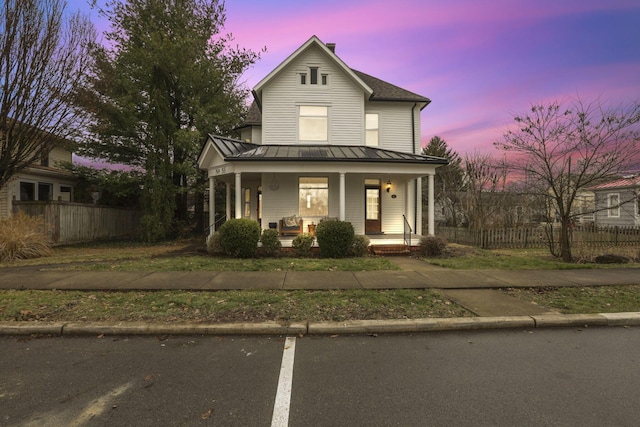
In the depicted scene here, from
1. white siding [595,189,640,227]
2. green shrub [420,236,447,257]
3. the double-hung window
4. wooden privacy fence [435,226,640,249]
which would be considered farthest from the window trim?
white siding [595,189,640,227]

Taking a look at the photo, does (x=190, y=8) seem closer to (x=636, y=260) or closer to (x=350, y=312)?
(x=350, y=312)

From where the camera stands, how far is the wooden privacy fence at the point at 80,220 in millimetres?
14438

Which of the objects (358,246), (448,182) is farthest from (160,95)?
(448,182)

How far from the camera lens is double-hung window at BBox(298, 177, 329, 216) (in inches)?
569

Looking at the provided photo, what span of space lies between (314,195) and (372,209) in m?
2.91

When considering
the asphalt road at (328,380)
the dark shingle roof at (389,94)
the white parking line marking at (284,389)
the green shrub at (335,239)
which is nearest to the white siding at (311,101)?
the dark shingle roof at (389,94)

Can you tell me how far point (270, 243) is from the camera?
36.7ft

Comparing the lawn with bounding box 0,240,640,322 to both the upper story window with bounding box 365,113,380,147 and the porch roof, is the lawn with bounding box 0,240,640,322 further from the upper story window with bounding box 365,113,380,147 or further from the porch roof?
the upper story window with bounding box 365,113,380,147

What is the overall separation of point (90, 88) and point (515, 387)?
62.3ft

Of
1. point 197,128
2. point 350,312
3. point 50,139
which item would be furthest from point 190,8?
point 350,312

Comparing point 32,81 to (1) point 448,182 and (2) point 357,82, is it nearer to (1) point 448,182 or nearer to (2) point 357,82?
(2) point 357,82

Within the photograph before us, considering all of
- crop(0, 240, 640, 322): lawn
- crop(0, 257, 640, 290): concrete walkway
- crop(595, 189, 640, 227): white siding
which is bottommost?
crop(0, 240, 640, 322): lawn

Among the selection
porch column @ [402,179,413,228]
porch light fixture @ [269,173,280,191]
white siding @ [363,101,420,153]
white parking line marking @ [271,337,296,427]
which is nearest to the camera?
white parking line marking @ [271,337,296,427]

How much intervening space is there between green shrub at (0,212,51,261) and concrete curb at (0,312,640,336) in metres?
7.76
